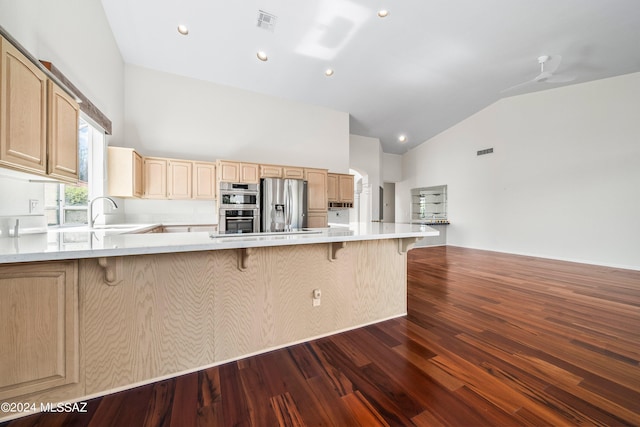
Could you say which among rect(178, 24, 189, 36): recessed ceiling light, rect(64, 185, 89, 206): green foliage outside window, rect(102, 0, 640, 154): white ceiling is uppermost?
rect(178, 24, 189, 36): recessed ceiling light

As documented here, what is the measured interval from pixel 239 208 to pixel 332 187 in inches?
89.2

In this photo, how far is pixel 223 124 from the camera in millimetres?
4945

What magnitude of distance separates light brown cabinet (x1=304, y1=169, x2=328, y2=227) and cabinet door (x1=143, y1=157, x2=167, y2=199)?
2.62 meters

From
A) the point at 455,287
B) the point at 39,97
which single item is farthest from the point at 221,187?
the point at 455,287

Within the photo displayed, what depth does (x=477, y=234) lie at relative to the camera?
6.58 metres

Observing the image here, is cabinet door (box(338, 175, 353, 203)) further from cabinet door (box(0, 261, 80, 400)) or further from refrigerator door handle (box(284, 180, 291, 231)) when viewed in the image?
cabinet door (box(0, 261, 80, 400))

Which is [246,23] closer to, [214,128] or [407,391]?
[214,128]

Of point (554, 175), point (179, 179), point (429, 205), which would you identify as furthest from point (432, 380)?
point (429, 205)

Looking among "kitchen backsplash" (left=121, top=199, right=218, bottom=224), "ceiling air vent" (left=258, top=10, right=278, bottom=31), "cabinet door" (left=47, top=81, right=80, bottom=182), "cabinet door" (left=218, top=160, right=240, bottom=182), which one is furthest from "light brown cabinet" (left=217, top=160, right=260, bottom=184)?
"cabinet door" (left=47, top=81, right=80, bottom=182)

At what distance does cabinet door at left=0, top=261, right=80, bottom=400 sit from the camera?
1.21 metres

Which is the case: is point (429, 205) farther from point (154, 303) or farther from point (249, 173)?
point (154, 303)

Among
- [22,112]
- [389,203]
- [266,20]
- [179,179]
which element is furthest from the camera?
[389,203]

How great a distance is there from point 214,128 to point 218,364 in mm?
4441

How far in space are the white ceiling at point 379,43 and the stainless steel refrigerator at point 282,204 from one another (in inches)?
80.9
